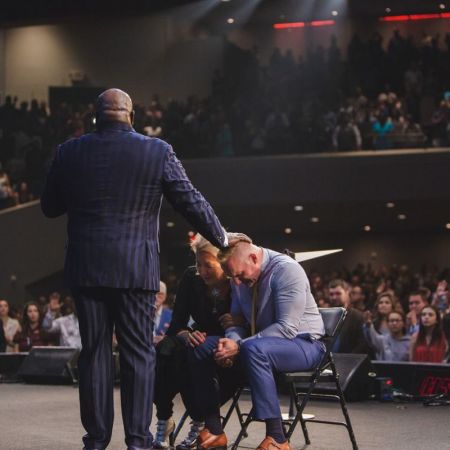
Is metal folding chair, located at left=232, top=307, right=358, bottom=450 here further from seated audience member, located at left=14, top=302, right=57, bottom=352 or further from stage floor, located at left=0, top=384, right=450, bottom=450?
seated audience member, located at left=14, top=302, right=57, bottom=352

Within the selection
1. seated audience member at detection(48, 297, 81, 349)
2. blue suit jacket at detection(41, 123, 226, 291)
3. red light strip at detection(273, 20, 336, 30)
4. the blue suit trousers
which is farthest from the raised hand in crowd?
red light strip at detection(273, 20, 336, 30)

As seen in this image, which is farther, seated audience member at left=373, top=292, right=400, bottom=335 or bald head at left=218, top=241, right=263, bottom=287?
seated audience member at left=373, top=292, right=400, bottom=335

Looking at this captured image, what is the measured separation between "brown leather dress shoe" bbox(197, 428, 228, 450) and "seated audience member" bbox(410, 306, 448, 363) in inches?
163

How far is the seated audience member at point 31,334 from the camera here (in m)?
13.3

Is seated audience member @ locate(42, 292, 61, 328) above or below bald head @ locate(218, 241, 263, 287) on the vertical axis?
below

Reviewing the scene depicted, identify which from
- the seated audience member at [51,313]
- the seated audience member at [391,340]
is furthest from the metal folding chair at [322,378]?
the seated audience member at [51,313]

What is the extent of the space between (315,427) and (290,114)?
13.0m

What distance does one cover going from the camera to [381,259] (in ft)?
82.6

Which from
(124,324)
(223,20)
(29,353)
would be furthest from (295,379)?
(223,20)

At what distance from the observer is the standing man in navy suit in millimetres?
4402

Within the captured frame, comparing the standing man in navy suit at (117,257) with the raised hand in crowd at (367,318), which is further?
the raised hand in crowd at (367,318)

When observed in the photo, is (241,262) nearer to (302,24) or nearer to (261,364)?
(261,364)

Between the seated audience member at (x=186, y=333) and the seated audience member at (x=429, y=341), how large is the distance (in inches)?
147

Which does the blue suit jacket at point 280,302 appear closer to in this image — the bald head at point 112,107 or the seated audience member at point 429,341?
the bald head at point 112,107
